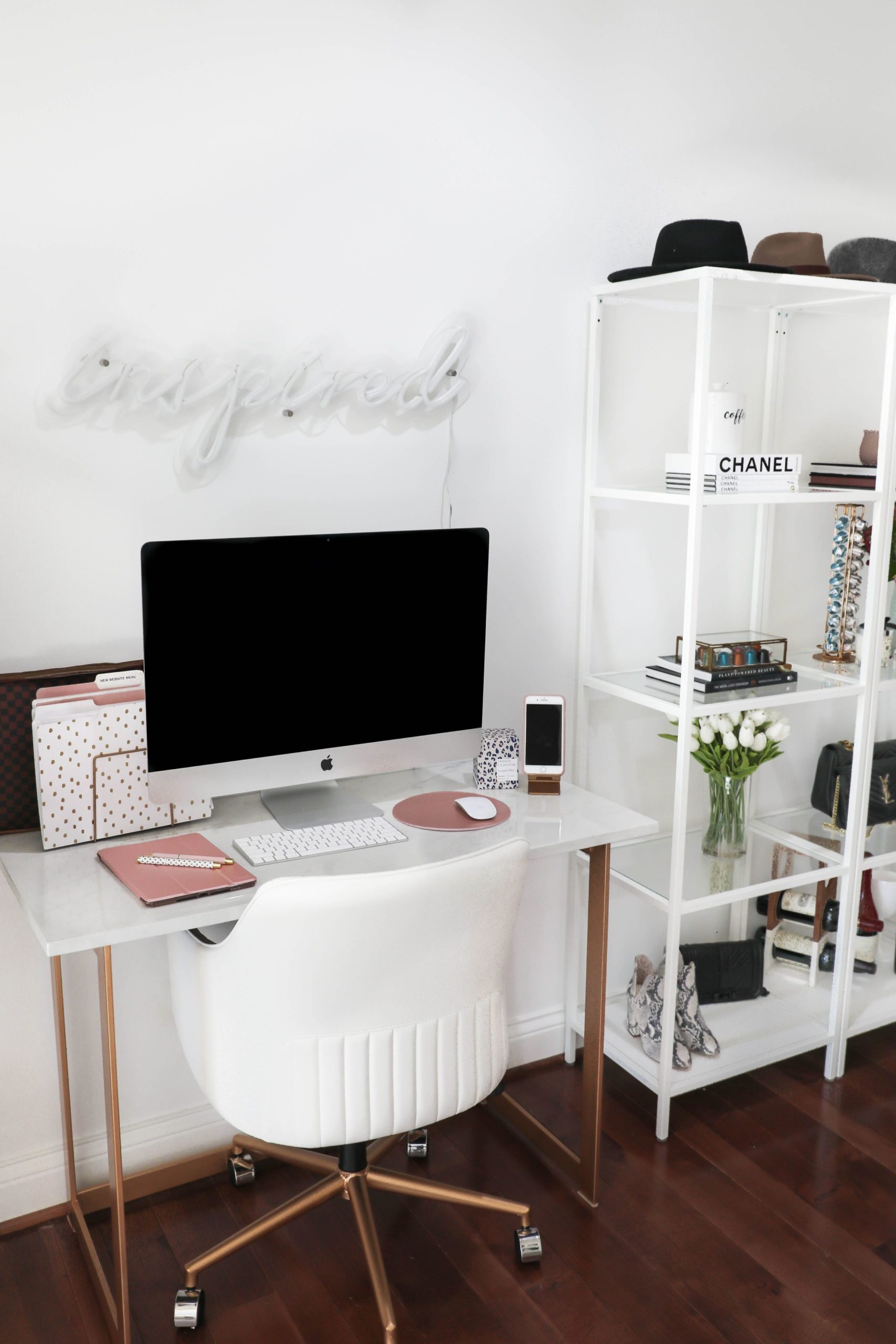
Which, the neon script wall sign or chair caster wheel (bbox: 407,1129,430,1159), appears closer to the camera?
the neon script wall sign

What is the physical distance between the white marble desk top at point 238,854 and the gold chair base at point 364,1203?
524mm

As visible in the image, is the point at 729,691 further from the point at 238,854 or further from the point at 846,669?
the point at 238,854

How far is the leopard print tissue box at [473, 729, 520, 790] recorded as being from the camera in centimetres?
214

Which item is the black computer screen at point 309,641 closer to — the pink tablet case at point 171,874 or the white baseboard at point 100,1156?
the pink tablet case at point 171,874

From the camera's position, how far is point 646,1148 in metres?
2.32

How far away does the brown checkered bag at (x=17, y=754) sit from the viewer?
5.97ft

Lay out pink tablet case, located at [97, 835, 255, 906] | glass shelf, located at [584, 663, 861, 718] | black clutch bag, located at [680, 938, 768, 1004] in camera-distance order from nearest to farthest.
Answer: pink tablet case, located at [97, 835, 255, 906], glass shelf, located at [584, 663, 861, 718], black clutch bag, located at [680, 938, 768, 1004]

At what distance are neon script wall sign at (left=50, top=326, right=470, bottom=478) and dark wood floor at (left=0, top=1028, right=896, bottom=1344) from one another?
143 centimetres

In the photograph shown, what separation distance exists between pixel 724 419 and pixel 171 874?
4.55 ft

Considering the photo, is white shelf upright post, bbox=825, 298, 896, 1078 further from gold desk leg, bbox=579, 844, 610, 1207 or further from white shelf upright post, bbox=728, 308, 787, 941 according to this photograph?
gold desk leg, bbox=579, 844, 610, 1207

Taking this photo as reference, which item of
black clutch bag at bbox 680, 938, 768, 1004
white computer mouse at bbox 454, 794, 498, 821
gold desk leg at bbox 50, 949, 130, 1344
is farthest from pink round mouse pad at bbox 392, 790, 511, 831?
black clutch bag at bbox 680, 938, 768, 1004

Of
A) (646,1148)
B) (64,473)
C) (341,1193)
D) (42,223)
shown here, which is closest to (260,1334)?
(341,1193)

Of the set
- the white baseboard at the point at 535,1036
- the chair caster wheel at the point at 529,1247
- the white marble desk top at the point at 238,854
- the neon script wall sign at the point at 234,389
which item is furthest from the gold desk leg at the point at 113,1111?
the white baseboard at the point at 535,1036

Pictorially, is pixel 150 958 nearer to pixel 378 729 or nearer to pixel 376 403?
pixel 378 729
